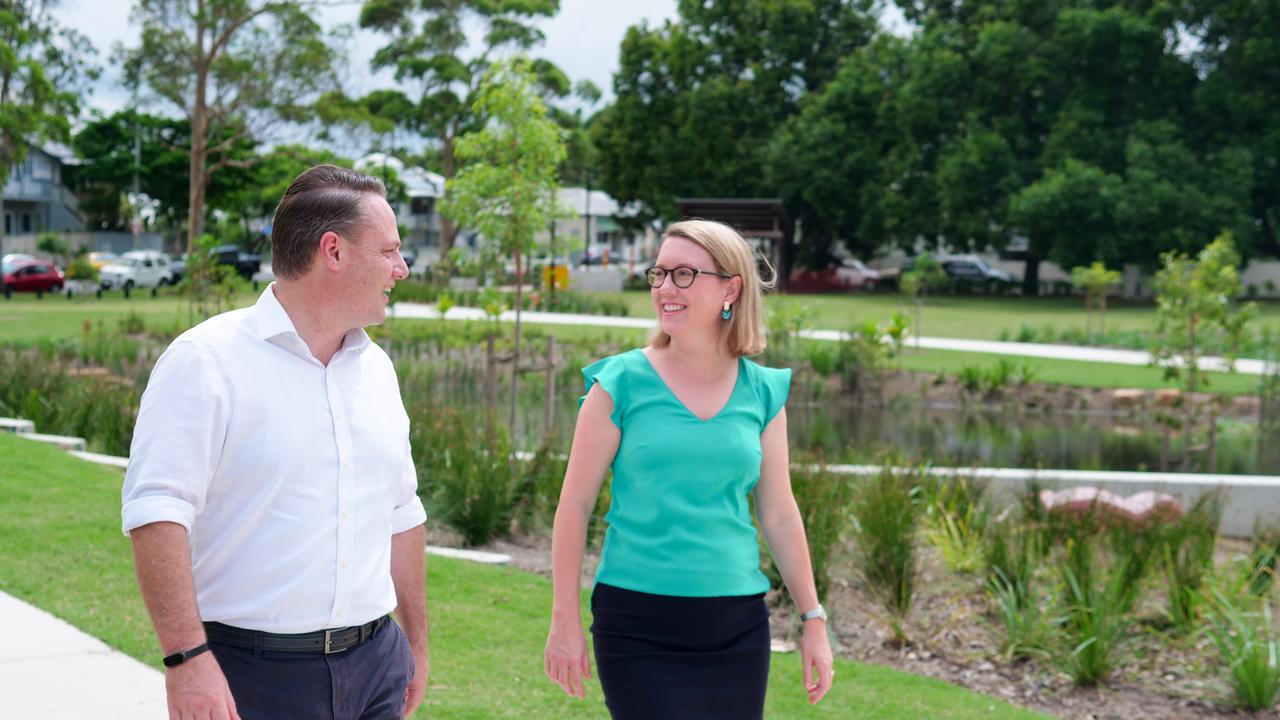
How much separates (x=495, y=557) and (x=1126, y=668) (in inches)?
130

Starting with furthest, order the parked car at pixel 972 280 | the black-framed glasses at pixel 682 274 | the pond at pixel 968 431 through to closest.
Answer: the parked car at pixel 972 280, the pond at pixel 968 431, the black-framed glasses at pixel 682 274

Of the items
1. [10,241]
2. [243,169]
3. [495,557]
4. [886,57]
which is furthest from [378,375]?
[10,241]

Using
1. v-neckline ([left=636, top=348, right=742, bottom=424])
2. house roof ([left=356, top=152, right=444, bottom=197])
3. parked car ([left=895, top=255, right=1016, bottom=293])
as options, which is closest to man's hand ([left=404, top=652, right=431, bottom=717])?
v-neckline ([left=636, top=348, right=742, bottom=424])

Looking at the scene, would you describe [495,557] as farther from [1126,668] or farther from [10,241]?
[10,241]

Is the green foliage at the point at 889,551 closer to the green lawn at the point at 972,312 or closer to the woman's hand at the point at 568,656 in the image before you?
the woman's hand at the point at 568,656

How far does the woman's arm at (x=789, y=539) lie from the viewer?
10.3 feet

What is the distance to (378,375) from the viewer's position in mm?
2623

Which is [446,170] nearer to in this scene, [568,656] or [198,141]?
[198,141]

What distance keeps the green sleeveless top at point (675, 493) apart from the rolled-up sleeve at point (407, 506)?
453 mm

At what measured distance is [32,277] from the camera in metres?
36.7

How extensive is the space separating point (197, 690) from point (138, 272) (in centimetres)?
4127

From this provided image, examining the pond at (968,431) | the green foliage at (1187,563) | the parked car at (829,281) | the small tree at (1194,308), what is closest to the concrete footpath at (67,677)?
the green foliage at (1187,563)

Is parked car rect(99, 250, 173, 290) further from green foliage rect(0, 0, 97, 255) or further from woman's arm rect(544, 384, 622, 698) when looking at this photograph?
woman's arm rect(544, 384, 622, 698)

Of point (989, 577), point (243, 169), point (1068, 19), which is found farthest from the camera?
point (243, 169)
